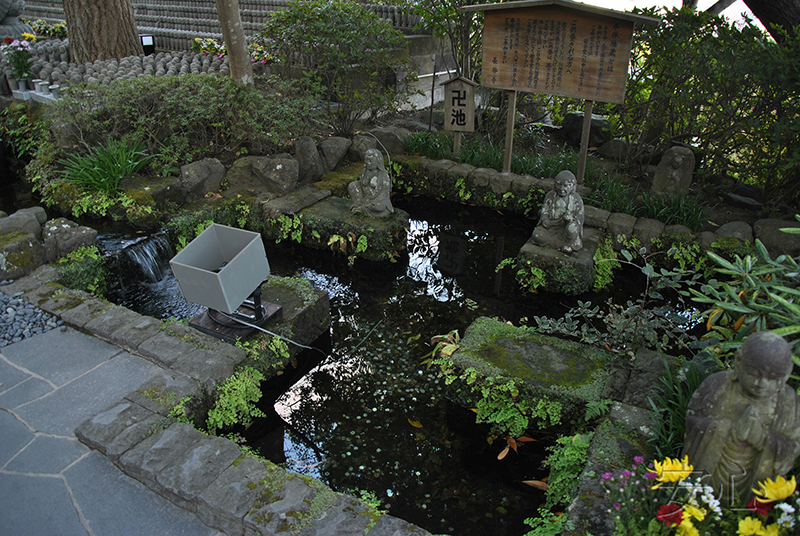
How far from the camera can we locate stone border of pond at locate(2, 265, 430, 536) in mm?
3344

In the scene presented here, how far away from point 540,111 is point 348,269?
759 centimetres

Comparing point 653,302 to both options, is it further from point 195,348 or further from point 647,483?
point 195,348

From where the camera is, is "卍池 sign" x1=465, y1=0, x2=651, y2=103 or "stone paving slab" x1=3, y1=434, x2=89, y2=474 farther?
"卍池 sign" x1=465, y1=0, x2=651, y2=103

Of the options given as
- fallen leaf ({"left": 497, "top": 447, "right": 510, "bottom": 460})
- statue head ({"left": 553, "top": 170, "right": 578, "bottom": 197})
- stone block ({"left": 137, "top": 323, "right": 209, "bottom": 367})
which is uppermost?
statue head ({"left": 553, "top": 170, "right": 578, "bottom": 197})

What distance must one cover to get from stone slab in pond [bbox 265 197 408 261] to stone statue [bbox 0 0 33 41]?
38.9 feet

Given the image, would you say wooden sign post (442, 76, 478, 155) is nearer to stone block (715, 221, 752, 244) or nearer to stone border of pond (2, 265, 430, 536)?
stone block (715, 221, 752, 244)

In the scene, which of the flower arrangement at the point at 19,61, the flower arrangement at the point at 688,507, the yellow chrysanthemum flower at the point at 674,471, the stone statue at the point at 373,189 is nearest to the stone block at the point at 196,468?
the flower arrangement at the point at 688,507

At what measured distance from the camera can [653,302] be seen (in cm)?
650

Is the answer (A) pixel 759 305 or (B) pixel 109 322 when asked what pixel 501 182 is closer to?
(A) pixel 759 305

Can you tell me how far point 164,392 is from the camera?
4.37 metres

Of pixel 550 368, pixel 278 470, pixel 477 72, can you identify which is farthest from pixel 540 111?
pixel 278 470

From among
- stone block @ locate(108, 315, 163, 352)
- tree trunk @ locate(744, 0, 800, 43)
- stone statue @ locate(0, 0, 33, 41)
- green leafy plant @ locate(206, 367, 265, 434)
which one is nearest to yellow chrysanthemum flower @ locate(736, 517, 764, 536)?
green leafy plant @ locate(206, 367, 265, 434)

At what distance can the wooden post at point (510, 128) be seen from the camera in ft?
28.6

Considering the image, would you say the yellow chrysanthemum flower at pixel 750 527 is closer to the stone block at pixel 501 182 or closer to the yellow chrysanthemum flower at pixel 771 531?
the yellow chrysanthemum flower at pixel 771 531
